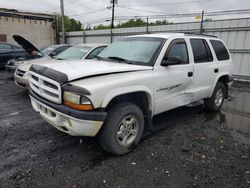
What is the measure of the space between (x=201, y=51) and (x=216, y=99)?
156cm

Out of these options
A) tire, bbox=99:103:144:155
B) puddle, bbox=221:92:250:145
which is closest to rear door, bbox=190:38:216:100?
puddle, bbox=221:92:250:145

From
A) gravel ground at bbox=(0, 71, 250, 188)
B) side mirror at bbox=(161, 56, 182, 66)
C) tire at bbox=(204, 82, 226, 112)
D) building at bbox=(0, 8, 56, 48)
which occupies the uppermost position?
building at bbox=(0, 8, 56, 48)

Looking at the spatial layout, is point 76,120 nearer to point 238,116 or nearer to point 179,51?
point 179,51

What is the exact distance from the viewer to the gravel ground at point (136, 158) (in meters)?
2.67

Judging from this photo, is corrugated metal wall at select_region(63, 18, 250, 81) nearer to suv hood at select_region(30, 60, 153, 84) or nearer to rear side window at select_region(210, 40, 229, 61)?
rear side window at select_region(210, 40, 229, 61)

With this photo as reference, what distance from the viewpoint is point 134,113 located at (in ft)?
10.6

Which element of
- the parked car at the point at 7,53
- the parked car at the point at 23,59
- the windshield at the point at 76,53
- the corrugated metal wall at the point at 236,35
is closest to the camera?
the windshield at the point at 76,53

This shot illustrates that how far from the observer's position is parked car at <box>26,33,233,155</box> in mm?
2693

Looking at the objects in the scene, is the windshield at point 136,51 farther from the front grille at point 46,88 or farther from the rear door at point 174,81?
the front grille at point 46,88

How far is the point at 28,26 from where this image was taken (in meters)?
19.1

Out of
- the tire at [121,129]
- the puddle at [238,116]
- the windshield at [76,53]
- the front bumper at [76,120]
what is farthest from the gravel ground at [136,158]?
the windshield at [76,53]

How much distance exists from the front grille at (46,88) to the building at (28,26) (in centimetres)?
1722

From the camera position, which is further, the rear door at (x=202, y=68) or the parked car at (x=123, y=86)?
the rear door at (x=202, y=68)

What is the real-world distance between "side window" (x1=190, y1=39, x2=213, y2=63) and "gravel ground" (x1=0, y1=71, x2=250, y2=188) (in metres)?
1.42
